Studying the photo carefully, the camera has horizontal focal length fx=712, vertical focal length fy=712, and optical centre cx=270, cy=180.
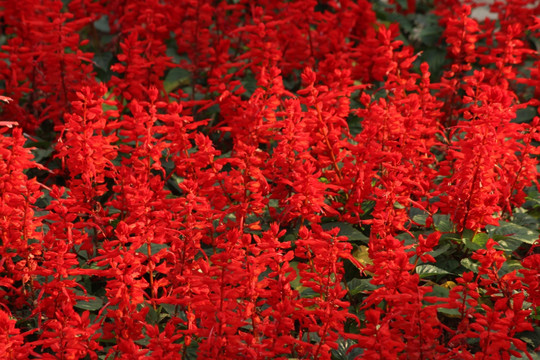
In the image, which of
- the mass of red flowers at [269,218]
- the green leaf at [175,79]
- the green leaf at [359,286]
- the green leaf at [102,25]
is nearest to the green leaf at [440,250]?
the mass of red flowers at [269,218]

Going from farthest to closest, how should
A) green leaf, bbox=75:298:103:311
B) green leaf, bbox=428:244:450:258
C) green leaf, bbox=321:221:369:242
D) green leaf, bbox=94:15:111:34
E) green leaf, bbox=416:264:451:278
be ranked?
green leaf, bbox=94:15:111:34
green leaf, bbox=321:221:369:242
green leaf, bbox=428:244:450:258
green leaf, bbox=416:264:451:278
green leaf, bbox=75:298:103:311

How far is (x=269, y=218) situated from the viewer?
3.96 metres

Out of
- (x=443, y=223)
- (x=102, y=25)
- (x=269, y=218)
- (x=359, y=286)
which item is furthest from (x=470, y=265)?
(x=102, y=25)

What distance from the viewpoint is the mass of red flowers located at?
2691 millimetres

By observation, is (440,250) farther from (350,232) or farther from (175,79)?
(175,79)

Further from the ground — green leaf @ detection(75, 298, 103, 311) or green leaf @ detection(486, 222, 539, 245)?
green leaf @ detection(486, 222, 539, 245)

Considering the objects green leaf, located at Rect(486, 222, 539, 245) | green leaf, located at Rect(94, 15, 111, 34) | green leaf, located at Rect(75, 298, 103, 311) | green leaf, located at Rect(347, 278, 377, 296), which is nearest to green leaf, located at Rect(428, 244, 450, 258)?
green leaf, located at Rect(486, 222, 539, 245)

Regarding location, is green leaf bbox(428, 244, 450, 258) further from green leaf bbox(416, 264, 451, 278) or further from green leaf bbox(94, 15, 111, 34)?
green leaf bbox(94, 15, 111, 34)

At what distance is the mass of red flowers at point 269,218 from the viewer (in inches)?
106

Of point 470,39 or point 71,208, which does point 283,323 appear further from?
point 470,39

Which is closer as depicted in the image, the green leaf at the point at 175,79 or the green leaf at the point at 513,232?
the green leaf at the point at 513,232

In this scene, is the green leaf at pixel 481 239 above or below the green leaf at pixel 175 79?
below

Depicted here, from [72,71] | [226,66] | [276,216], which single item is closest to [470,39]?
[226,66]

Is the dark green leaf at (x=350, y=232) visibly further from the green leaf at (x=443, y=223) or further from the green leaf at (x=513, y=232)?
the green leaf at (x=513, y=232)
